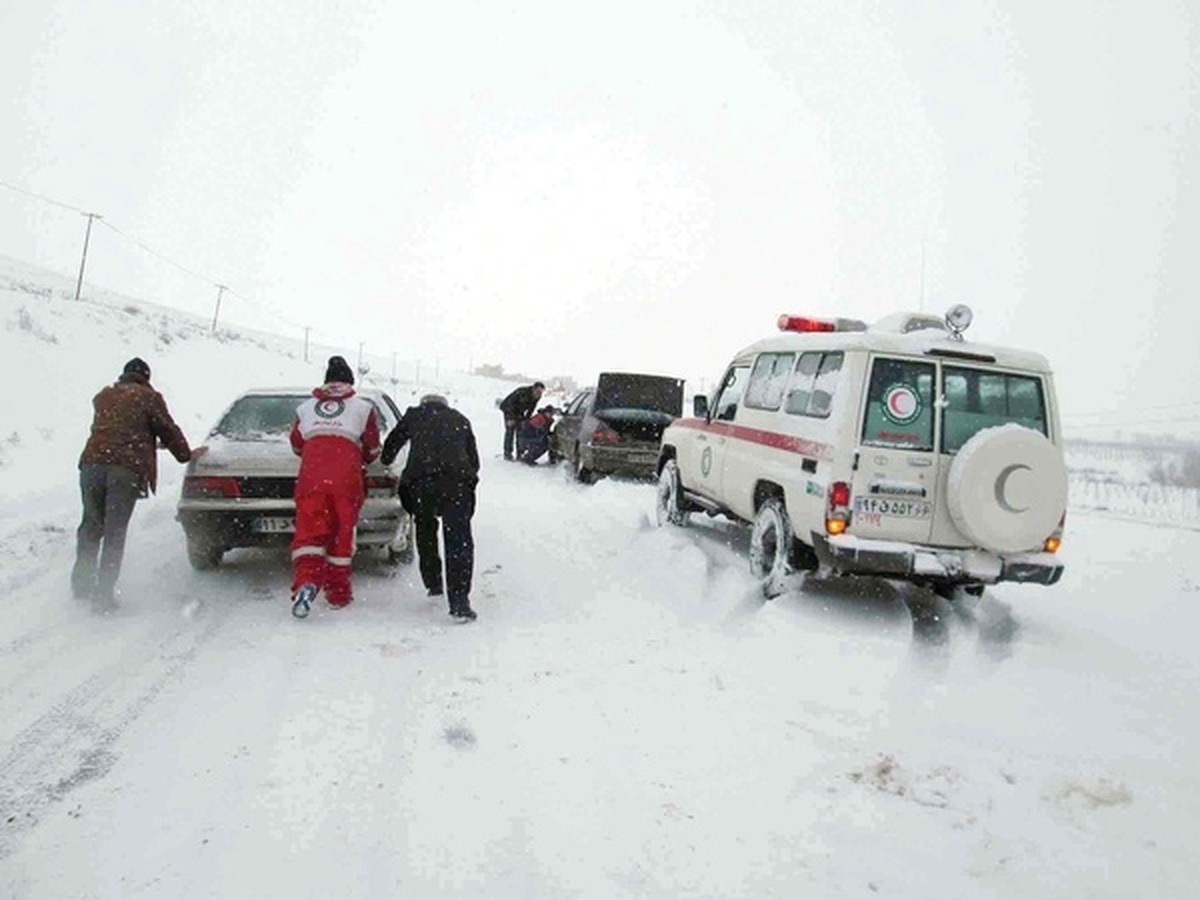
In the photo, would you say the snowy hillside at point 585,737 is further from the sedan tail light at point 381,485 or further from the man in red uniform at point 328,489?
the sedan tail light at point 381,485

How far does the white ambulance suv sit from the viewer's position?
546 cm

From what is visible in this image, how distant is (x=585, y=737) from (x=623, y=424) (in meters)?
9.05

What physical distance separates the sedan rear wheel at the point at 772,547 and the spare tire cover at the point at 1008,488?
1315 millimetres

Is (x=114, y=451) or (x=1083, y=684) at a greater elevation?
(x=114, y=451)

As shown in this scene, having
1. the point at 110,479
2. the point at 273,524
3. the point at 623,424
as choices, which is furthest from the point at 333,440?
the point at 623,424

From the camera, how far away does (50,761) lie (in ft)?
11.0

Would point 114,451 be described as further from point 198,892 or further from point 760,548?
point 760,548

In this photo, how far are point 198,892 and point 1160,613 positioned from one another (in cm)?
740

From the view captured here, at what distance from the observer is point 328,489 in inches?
216

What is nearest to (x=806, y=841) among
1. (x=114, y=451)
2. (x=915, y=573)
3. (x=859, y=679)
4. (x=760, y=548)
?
(x=859, y=679)

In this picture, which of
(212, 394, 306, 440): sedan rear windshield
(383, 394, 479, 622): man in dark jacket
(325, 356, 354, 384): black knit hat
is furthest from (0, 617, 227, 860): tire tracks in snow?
(212, 394, 306, 440): sedan rear windshield

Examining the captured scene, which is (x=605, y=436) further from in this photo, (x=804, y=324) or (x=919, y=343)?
(x=919, y=343)

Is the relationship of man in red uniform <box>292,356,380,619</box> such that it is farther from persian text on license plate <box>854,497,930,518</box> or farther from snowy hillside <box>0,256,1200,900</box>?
persian text on license plate <box>854,497,930,518</box>

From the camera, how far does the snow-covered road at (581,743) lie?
283 centimetres
